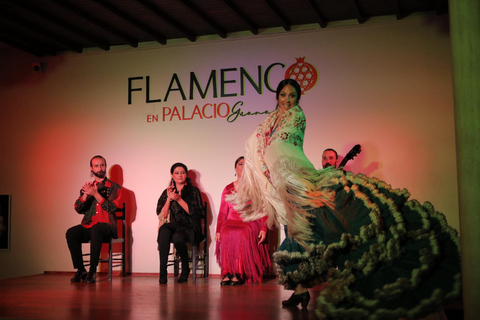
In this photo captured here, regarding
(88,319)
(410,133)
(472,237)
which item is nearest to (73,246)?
(88,319)

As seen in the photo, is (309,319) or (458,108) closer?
(458,108)

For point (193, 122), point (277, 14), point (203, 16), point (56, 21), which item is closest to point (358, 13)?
point (277, 14)

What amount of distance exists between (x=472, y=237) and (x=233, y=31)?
15.8 feet

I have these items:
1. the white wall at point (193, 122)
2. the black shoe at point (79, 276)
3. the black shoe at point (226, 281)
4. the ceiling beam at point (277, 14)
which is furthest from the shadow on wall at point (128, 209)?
the ceiling beam at point (277, 14)

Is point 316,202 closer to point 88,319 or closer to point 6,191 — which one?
point 88,319

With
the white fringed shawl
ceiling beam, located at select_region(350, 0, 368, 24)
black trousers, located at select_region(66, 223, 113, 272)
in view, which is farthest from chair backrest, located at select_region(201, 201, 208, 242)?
ceiling beam, located at select_region(350, 0, 368, 24)

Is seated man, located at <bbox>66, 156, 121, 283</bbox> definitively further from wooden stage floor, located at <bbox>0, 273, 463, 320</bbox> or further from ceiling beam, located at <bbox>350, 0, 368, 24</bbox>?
ceiling beam, located at <bbox>350, 0, 368, 24</bbox>

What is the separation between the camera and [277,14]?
6094mm

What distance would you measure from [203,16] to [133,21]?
85cm

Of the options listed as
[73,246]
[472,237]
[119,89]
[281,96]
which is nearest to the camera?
[472,237]

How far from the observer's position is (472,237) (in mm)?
2521

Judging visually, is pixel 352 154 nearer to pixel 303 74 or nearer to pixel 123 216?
pixel 303 74

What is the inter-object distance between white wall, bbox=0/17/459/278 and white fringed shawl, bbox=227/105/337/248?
2848mm

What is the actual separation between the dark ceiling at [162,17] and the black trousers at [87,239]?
7.97 ft
